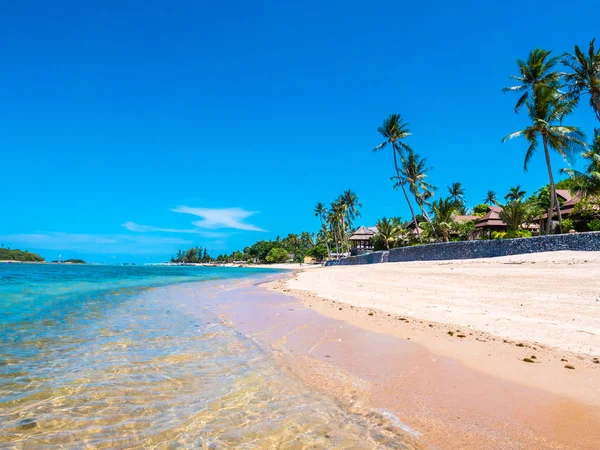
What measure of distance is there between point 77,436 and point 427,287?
1216cm

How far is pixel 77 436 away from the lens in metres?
3.16

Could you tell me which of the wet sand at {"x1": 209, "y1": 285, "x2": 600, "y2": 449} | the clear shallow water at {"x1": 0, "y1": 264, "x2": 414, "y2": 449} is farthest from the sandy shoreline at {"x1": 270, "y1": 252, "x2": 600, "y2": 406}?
the clear shallow water at {"x1": 0, "y1": 264, "x2": 414, "y2": 449}

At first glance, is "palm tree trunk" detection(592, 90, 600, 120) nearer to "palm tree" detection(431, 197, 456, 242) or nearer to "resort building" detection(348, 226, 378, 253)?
"palm tree" detection(431, 197, 456, 242)

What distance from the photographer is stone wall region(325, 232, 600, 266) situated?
1599cm

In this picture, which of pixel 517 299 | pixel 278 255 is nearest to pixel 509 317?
pixel 517 299

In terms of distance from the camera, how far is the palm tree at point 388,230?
45.2 m

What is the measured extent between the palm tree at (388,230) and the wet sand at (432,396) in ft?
130

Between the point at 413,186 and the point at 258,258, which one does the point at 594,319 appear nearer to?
the point at 413,186

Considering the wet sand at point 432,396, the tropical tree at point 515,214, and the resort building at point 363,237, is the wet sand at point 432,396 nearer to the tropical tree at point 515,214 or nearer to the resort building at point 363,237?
the tropical tree at point 515,214

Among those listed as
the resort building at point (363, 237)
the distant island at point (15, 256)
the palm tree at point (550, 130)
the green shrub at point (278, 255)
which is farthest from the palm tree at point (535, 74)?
the distant island at point (15, 256)

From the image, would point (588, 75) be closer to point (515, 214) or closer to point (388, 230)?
point (515, 214)

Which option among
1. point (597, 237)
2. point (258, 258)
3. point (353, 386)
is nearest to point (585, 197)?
point (597, 237)

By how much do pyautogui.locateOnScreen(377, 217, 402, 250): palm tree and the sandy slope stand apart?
95.9 ft

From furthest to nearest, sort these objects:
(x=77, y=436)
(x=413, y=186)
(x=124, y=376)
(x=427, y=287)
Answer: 1. (x=413, y=186)
2. (x=427, y=287)
3. (x=124, y=376)
4. (x=77, y=436)
